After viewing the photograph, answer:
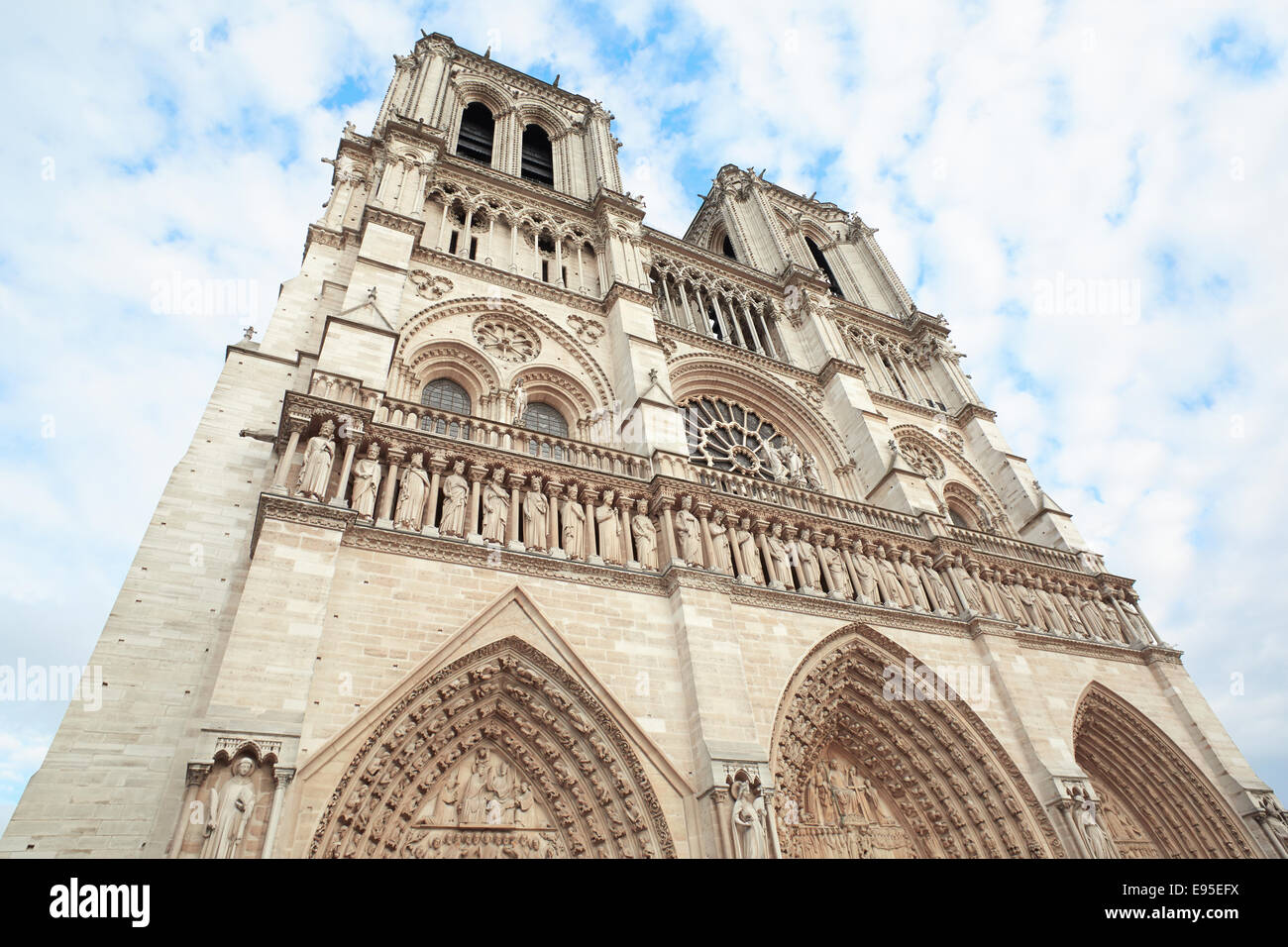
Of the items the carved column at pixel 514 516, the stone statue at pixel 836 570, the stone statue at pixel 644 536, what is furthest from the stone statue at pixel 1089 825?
the carved column at pixel 514 516

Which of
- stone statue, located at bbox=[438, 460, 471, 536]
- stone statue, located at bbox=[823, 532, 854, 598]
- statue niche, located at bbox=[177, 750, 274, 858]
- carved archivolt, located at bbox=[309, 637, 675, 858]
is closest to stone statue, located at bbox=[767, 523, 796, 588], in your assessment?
stone statue, located at bbox=[823, 532, 854, 598]

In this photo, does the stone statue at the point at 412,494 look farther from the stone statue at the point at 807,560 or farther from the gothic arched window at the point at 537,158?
the gothic arched window at the point at 537,158

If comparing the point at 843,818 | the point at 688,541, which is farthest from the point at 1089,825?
the point at 688,541

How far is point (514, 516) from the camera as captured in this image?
8945 millimetres

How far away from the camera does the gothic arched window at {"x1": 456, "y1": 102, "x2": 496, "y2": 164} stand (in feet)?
58.6

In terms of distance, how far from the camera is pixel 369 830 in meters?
6.39

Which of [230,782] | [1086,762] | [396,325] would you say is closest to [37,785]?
[230,782]

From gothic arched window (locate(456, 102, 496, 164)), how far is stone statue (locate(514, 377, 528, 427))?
7458 millimetres

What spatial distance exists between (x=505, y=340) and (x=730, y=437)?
194 inches

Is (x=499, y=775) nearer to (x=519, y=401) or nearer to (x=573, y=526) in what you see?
(x=573, y=526)

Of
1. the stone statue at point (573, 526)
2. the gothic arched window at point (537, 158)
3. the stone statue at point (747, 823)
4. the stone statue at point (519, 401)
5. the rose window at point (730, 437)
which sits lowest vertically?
the stone statue at point (747, 823)

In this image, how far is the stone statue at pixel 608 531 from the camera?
920 cm

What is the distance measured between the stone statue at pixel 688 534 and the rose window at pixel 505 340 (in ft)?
14.2

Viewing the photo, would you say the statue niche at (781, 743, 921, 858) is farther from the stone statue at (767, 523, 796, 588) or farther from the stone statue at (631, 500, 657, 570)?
the stone statue at (631, 500, 657, 570)
